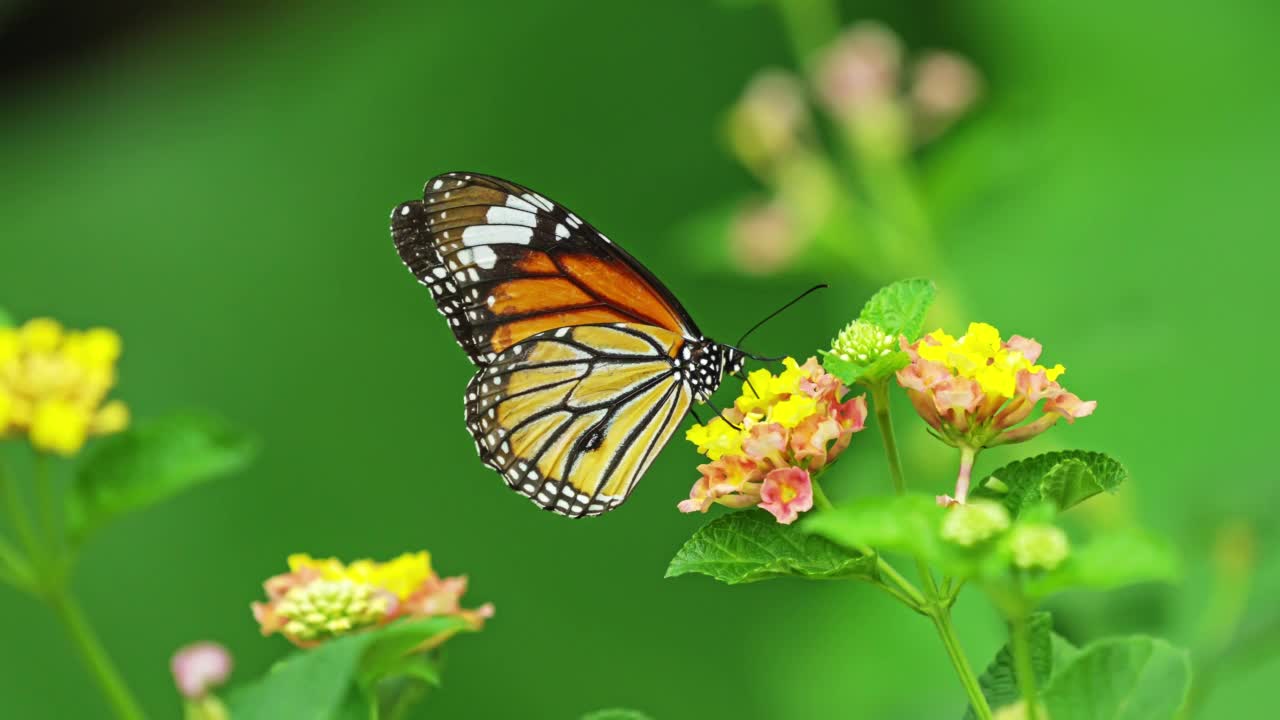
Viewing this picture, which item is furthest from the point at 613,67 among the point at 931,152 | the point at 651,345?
the point at 651,345

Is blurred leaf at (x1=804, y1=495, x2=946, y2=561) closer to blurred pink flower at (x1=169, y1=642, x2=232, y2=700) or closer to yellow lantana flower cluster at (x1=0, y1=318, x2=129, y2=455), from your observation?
blurred pink flower at (x1=169, y1=642, x2=232, y2=700)

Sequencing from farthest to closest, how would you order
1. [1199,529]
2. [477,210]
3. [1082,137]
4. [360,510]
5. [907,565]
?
[360,510], [1082,137], [907,565], [1199,529], [477,210]

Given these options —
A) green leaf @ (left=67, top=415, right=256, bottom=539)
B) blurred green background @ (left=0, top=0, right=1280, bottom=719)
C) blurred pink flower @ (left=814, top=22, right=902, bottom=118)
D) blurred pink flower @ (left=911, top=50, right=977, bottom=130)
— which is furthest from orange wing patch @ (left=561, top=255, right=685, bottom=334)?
blurred green background @ (left=0, top=0, right=1280, bottom=719)

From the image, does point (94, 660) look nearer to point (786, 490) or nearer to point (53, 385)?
point (53, 385)

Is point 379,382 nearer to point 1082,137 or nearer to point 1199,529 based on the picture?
point 1082,137

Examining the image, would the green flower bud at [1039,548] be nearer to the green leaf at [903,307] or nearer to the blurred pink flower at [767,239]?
the green leaf at [903,307]

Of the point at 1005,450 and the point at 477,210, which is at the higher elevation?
the point at 477,210
